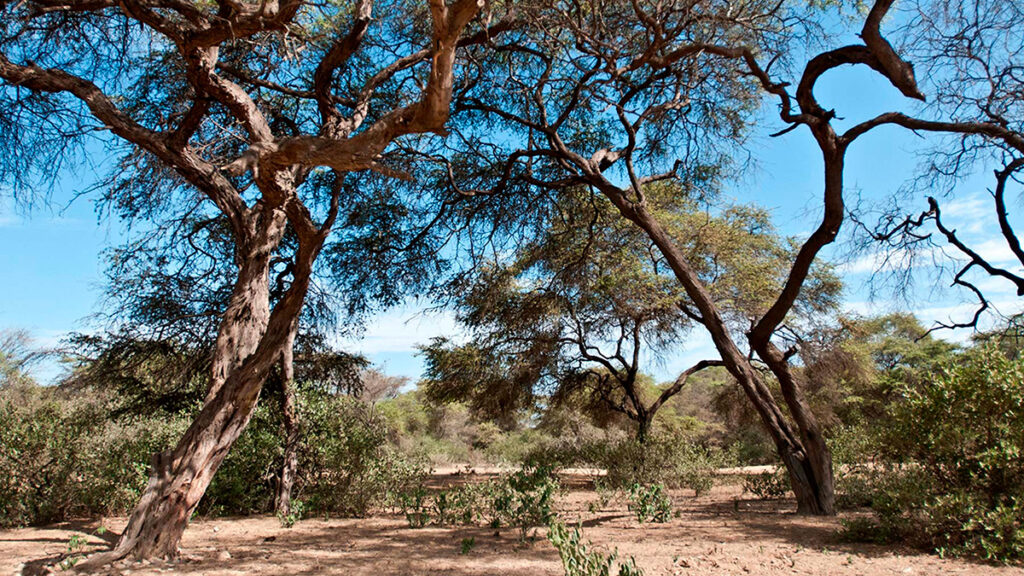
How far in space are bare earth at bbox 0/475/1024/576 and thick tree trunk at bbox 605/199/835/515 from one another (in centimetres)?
43

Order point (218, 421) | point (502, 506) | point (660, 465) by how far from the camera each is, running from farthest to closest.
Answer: point (660, 465) → point (502, 506) → point (218, 421)

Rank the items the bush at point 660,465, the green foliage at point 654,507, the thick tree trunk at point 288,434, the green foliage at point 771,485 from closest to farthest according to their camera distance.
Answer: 1. the green foliage at point 654,507
2. the thick tree trunk at point 288,434
3. the green foliage at point 771,485
4. the bush at point 660,465

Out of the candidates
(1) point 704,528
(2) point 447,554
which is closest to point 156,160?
(2) point 447,554

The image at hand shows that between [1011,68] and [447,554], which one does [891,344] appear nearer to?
[1011,68]

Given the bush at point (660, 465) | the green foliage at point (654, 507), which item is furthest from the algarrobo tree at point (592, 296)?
the green foliage at point (654, 507)

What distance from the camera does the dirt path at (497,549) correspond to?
4.29m

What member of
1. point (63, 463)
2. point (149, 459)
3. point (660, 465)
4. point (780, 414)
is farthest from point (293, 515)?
point (780, 414)

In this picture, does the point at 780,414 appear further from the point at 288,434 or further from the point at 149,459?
the point at 149,459

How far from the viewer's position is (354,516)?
8062 mm

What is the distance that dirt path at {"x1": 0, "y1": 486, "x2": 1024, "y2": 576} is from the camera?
4.29 metres

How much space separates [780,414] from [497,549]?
400cm

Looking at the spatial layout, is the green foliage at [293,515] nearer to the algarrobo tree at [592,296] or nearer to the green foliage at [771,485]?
the algarrobo tree at [592,296]

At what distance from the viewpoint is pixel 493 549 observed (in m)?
5.09

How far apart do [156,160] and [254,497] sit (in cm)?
460
